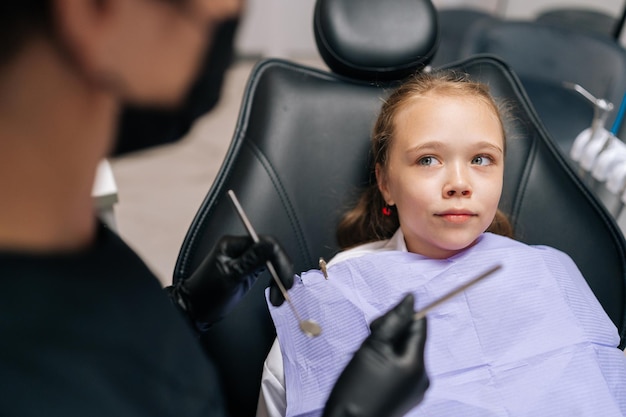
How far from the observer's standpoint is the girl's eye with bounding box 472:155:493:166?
3.43ft

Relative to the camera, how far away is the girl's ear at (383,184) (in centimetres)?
115

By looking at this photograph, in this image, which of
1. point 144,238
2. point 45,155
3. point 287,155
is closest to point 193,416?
point 45,155

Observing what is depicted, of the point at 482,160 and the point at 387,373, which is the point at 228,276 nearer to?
the point at 387,373

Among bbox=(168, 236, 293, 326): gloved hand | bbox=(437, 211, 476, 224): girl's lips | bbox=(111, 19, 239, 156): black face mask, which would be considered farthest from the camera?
Answer: bbox=(437, 211, 476, 224): girl's lips

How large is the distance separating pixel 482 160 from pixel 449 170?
9cm

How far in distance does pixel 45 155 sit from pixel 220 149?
7.50 feet

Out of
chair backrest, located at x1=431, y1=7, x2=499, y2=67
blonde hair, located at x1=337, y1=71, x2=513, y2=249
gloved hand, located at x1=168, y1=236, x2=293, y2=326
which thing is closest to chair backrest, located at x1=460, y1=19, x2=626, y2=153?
chair backrest, located at x1=431, y1=7, x2=499, y2=67

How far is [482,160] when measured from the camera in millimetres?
1050

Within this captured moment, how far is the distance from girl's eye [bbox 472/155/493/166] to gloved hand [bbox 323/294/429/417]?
1.49 feet

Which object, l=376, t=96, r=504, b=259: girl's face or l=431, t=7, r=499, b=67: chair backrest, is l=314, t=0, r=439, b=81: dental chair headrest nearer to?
l=376, t=96, r=504, b=259: girl's face

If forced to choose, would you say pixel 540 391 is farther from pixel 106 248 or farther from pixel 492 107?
pixel 106 248

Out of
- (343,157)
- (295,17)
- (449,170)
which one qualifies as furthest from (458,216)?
(295,17)

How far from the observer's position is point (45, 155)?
37 centimetres

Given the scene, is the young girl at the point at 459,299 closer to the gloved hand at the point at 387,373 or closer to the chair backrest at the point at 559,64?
the gloved hand at the point at 387,373
